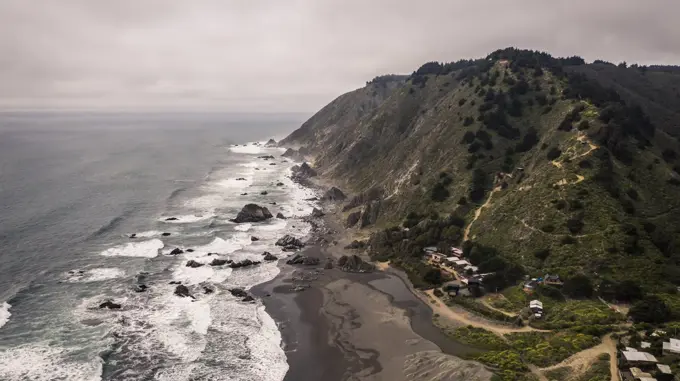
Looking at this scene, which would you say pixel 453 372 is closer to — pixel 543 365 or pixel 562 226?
pixel 543 365

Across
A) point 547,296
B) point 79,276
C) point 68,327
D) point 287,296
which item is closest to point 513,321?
point 547,296

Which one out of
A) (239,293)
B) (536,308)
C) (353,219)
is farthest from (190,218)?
(536,308)

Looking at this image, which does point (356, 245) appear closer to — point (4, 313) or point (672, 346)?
point (672, 346)

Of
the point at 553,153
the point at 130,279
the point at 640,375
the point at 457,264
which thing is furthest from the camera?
the point at 553,153

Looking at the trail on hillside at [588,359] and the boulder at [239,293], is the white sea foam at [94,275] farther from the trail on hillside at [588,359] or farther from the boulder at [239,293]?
the trail on hillside at [588,359]

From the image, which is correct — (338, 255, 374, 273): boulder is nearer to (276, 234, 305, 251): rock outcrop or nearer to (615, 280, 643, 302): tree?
(276, 234, 305, 251): rock outcrop

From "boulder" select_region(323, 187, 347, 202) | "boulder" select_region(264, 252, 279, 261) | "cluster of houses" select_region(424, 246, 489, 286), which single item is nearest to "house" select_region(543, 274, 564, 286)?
"cluster of houses" select_region(424, 246, 489, 286)

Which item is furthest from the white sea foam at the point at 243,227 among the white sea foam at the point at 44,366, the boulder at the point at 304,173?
the boulder at the point at 304,173
